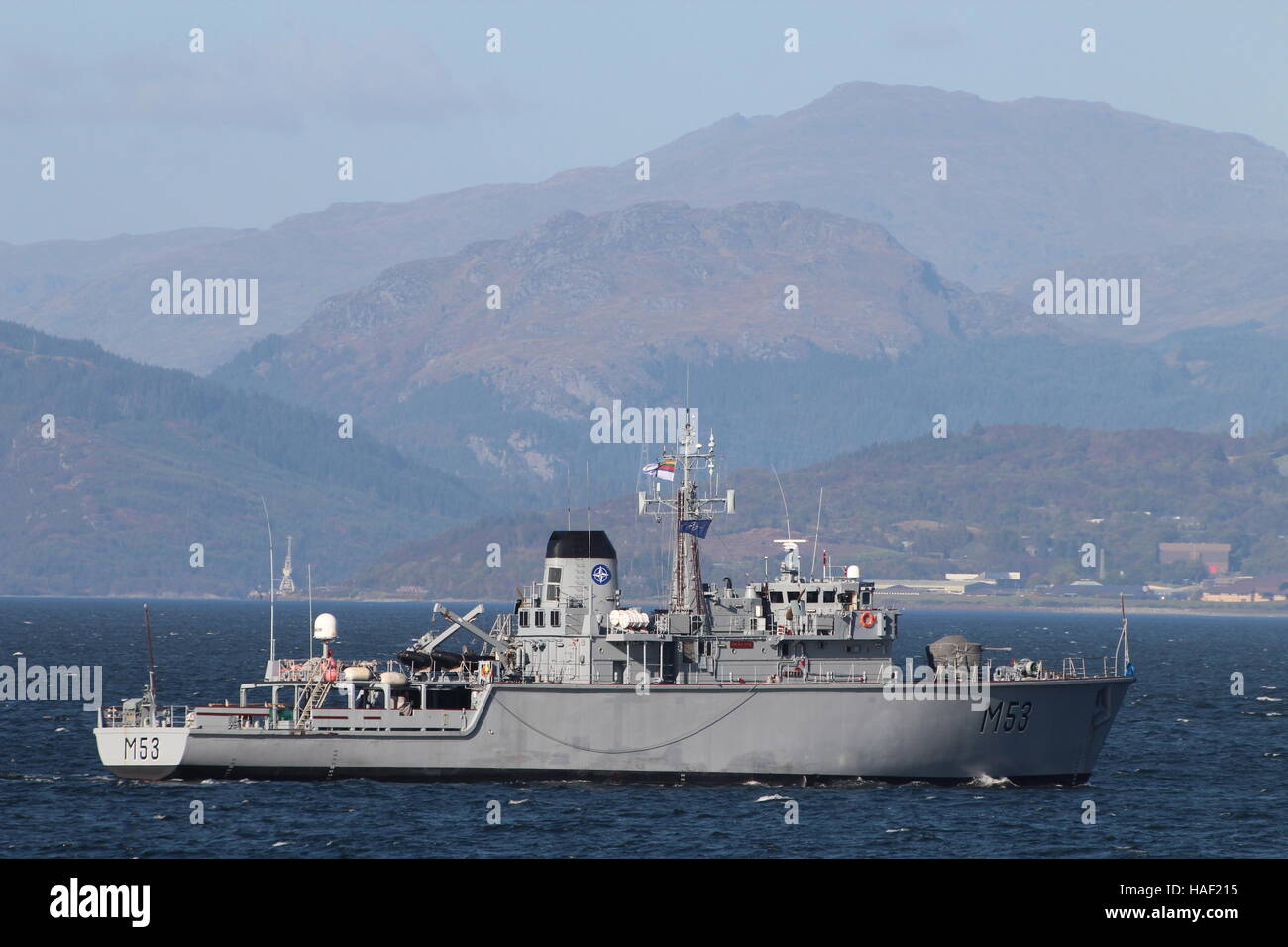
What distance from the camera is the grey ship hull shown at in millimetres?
53594

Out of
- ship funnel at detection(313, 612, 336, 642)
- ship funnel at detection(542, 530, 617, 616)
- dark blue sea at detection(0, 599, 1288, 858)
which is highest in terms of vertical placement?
ship funnel at detection(542, 530, 617, 616)

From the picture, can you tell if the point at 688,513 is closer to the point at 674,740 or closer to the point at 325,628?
the point at 674,740

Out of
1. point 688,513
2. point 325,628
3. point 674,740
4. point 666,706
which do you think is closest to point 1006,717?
point 674,740

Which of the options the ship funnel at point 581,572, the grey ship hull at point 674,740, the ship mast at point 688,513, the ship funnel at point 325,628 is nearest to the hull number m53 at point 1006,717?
the grey ship hull at point 674,740

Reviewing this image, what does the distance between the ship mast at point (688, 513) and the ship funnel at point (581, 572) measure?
1840 millimetres

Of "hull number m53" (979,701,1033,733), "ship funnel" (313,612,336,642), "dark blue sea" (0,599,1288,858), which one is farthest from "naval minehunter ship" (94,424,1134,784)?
"ship funnel" (313,612,336,642)

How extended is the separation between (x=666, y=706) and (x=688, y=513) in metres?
7.21

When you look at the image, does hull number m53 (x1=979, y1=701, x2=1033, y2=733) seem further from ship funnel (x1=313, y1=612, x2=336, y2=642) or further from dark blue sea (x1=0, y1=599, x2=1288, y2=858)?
ship funnel (x1=313, y1=612, x2=336, y2=642)

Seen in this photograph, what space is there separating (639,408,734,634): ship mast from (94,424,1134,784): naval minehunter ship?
0.09 meters

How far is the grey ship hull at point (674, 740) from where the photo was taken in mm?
53594
